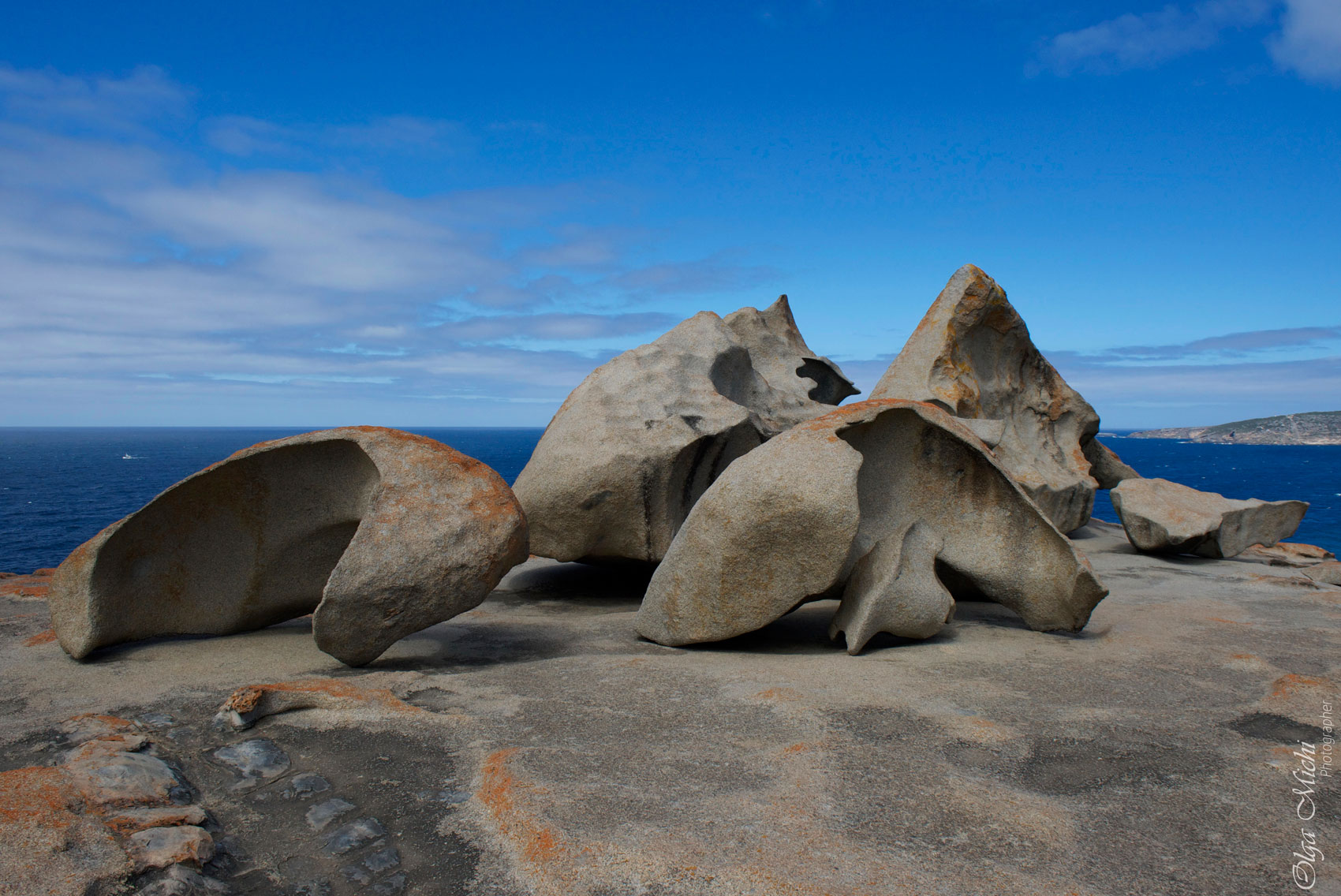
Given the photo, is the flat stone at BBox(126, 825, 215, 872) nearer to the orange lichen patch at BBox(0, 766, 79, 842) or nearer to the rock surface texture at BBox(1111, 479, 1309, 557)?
the orange lichen patch at BBox(0, 766, 79, 842)

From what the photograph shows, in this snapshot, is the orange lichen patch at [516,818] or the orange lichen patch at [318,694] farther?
the orange lichen patch at [318,694]

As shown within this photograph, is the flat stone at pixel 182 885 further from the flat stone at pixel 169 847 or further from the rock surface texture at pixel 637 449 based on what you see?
the rock surface texture at pixel 637 449

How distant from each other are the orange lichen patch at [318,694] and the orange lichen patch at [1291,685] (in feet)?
16.6

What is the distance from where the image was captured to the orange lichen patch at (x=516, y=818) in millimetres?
3105

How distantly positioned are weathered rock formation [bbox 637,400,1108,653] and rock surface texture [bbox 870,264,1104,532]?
458cm

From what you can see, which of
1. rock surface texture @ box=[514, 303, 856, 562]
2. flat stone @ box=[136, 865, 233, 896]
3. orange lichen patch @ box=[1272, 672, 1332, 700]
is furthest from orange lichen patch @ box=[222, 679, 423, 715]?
orange lichen patch @ box=[1272, 672, 1332, 700]

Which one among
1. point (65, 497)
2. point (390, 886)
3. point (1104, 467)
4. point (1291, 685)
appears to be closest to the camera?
point (390, 886)

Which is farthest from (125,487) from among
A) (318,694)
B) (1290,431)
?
(1290,431)

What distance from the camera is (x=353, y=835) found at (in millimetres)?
3342

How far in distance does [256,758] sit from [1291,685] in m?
5.90

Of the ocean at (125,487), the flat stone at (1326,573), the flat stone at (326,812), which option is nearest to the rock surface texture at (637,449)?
the flat stone at (326,812)

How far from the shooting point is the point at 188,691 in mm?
5043

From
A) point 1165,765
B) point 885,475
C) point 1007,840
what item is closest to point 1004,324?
point 885,475

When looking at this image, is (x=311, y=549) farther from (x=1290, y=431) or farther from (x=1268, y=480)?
(x=1290, y=431)
